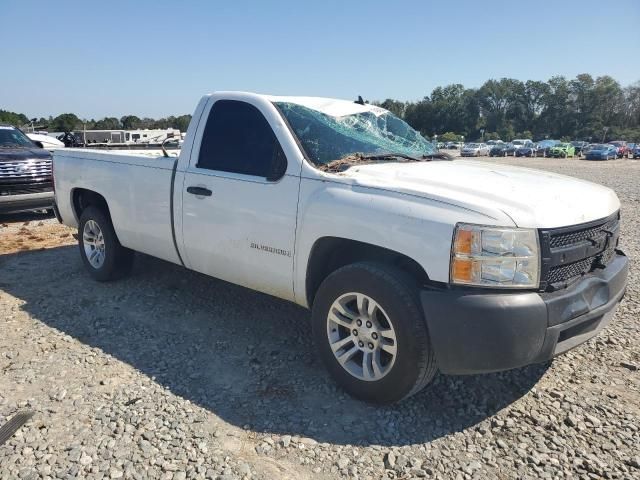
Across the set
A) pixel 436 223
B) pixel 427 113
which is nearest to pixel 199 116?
pixel 436 223

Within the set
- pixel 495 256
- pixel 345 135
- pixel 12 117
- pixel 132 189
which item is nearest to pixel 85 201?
pixel 132 189

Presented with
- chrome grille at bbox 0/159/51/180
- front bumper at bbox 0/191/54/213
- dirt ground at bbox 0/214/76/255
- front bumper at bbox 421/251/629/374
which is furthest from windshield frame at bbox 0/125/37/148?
front bumper at bbox 421/251/629/374

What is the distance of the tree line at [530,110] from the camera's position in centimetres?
10406

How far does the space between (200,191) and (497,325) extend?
2.46 meters

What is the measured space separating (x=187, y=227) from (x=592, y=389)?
3.19 metres

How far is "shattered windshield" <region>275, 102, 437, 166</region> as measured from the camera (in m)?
3.55

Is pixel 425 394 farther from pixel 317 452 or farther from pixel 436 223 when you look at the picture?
pixel 436 223

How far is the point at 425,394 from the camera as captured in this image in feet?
10.7

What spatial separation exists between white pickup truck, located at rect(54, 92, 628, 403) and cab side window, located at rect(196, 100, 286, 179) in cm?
1

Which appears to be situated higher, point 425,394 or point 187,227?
point 187,227

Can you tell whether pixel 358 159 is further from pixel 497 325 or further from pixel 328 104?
pixel 497 325

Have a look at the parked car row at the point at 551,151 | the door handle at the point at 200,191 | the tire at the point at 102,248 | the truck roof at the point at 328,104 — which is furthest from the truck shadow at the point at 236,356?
the parked car row at the point at 551,151

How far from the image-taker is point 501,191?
2.89 metres

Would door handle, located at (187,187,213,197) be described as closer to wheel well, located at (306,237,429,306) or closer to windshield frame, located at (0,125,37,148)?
wheel well, located at (306,237,429,306)
